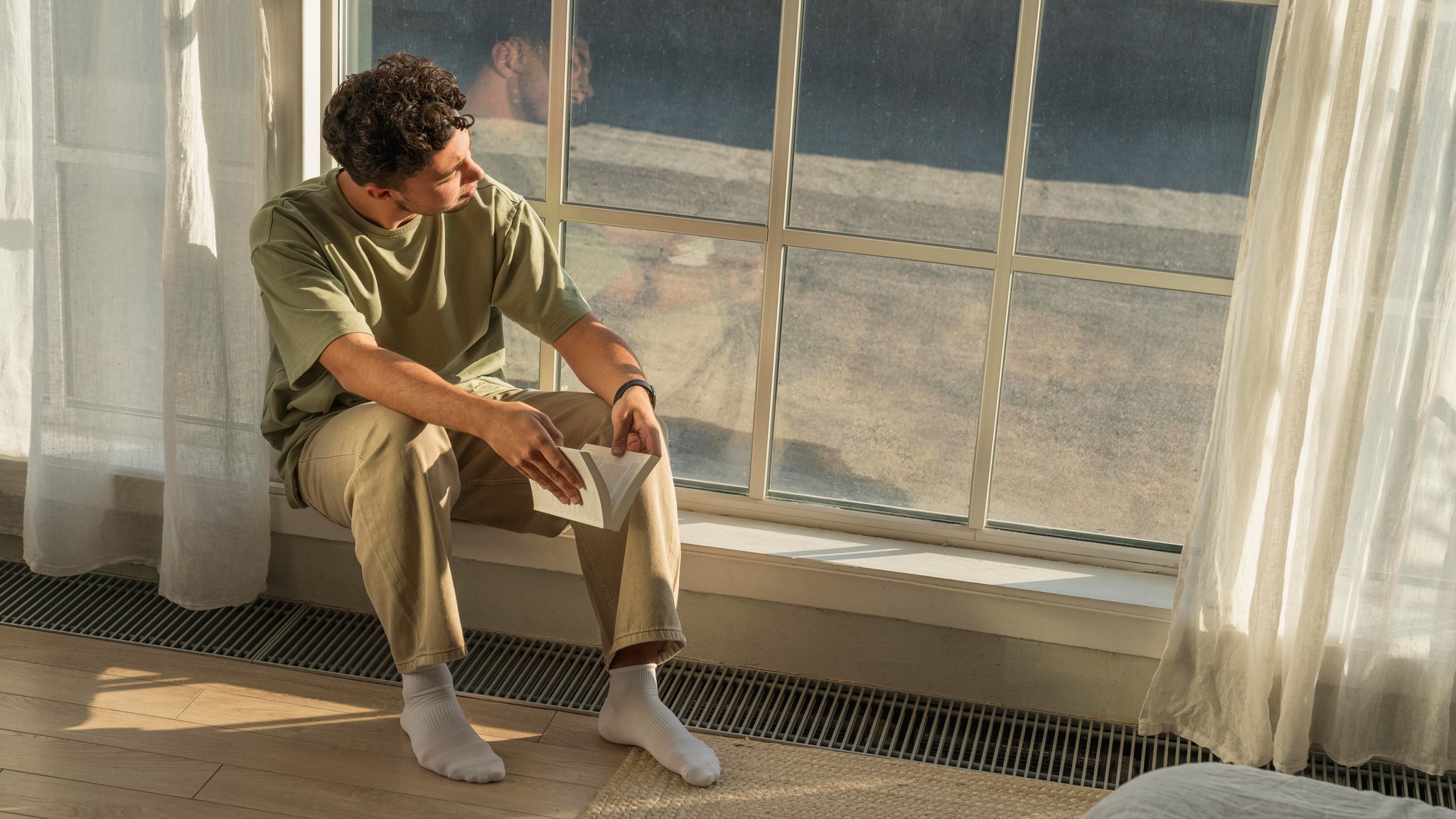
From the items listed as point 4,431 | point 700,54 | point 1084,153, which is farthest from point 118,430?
point 1084,153

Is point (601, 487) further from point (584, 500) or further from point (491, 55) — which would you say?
point (491, 55)

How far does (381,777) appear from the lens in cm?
187

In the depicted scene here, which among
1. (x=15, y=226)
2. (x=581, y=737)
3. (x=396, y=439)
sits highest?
(x=15, y=226)

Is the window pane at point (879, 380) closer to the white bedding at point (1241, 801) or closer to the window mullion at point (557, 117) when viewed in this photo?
the window mullion at point (557, 117)

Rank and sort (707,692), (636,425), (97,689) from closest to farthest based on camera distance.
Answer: (636,425) < (97,689) < (707,692)

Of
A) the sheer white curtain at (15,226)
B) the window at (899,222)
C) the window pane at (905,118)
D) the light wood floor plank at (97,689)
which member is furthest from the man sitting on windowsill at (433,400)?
the sheer white curtain at (15,226)

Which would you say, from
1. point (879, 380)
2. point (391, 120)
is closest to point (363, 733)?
point (391, 120)

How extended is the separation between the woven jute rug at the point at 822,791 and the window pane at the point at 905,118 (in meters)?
0.89

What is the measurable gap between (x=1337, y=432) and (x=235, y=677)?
1.80 meters

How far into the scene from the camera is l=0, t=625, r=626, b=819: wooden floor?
1789mm

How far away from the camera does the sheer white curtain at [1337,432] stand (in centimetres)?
175

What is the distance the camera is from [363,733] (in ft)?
6.56

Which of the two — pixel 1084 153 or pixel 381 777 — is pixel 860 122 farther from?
pixel 381 777

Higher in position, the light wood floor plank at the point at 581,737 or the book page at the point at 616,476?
the book page at the point at 616,476
